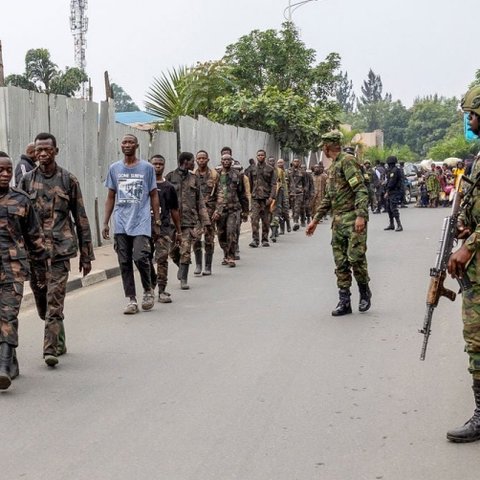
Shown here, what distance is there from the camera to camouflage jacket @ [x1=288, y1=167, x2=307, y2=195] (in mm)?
22539

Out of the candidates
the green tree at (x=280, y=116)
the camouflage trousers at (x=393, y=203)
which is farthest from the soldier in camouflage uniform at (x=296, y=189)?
the green tree at (x=280, y=116)

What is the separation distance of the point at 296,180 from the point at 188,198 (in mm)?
11249

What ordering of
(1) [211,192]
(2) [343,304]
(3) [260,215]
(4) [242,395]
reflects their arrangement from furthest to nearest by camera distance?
1. (3) [260,215]
2. (1) [211,192]
3. (2) [343,304]
4. (4) [242,395]

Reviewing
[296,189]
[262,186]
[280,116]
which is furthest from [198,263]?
[280,116]

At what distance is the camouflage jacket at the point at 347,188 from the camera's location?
8.97 metres

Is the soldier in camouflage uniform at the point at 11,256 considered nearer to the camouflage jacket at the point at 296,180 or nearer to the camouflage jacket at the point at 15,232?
the camouflage jacket at the point at 15,232

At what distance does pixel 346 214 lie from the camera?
9.12 m

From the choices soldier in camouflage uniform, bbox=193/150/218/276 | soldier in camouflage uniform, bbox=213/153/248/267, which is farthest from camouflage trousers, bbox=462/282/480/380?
soldier in camouflage uniform, bbox=213/153/248/267

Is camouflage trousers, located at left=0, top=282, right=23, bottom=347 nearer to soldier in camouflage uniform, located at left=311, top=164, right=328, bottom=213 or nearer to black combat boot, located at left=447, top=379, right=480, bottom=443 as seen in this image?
black combat boot, located at left=447, top=379, right=480, bottom=443

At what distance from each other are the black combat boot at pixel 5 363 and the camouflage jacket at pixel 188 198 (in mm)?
5545

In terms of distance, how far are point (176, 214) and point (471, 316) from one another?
5.95 meters

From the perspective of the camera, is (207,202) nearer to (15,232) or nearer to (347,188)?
(347,188)

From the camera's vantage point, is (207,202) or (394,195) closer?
(207,202)

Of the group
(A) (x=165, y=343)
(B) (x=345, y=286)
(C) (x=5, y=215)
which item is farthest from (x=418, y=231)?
(C) (x=5, y=215)
